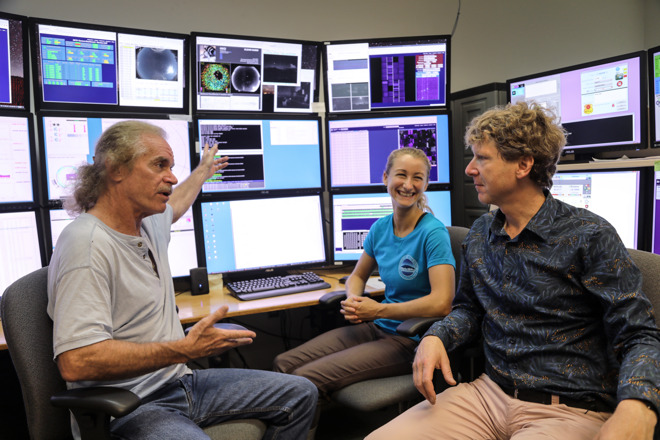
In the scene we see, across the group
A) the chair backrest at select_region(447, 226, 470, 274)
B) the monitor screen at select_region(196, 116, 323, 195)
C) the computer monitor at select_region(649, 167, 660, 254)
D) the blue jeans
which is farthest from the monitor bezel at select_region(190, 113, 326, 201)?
the computer monitor at select_region(649, 167, 660, 254)

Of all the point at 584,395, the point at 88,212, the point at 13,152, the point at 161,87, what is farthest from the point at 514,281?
the point at 13,152

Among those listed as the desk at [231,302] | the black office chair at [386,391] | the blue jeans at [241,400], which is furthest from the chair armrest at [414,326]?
the desk at [231,302]

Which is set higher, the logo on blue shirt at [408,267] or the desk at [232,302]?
the logo on blue shirt at [408,267]

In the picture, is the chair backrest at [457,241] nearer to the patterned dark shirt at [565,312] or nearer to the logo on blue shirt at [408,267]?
the logo on blue shirt at [408,267]

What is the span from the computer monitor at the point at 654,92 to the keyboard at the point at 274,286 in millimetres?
1539

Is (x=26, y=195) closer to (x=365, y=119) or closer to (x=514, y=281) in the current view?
(x=365, y=119)

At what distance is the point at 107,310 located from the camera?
4.41 ft

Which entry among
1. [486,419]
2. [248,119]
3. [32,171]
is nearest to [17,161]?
[32,171]

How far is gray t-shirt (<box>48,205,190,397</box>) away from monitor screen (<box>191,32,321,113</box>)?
98 centimetres

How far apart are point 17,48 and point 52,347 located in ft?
4.31

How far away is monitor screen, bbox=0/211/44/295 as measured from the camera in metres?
2.01

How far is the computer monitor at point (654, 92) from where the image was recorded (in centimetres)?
211

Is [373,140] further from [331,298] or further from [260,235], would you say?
[331,298]

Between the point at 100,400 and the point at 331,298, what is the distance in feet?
3.33
